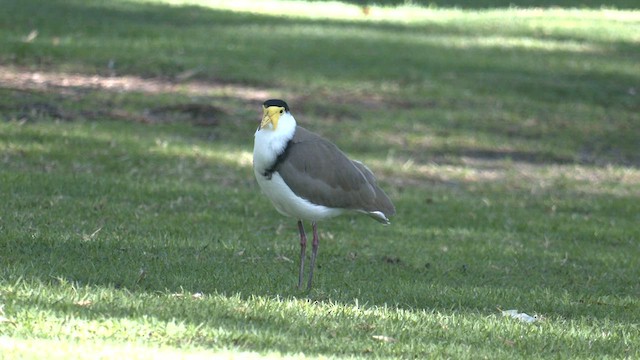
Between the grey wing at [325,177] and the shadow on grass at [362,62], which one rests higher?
the grey wing at [325,177]

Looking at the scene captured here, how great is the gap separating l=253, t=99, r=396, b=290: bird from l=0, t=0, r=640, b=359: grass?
589 millimetres

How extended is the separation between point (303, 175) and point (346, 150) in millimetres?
7802

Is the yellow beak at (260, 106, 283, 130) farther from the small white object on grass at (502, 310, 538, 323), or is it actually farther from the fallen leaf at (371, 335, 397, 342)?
the small white object on grass at (502, 310, 538, 323)

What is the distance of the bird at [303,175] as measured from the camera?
802 cm

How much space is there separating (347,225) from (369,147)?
444 centimetres

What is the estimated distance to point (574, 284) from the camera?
32.4 feet

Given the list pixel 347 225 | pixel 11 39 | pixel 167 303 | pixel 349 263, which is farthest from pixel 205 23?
pixel 167 303

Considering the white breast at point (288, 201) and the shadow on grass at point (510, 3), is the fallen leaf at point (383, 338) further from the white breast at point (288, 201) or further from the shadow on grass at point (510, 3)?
the shadow on grass at point (510, 3)

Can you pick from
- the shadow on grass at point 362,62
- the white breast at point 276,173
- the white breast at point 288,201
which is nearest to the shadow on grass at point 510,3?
the shadow on grass at point 362,62

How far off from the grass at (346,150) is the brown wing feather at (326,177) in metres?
0.63

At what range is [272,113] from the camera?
7.92 metres

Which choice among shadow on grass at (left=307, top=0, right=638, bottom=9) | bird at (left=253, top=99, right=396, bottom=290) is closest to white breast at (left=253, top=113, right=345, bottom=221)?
bird at (left=253, top=99, right=396, bottom=290)

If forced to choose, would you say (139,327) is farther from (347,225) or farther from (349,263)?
(347,225)

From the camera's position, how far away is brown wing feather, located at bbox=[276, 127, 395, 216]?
320 inches
